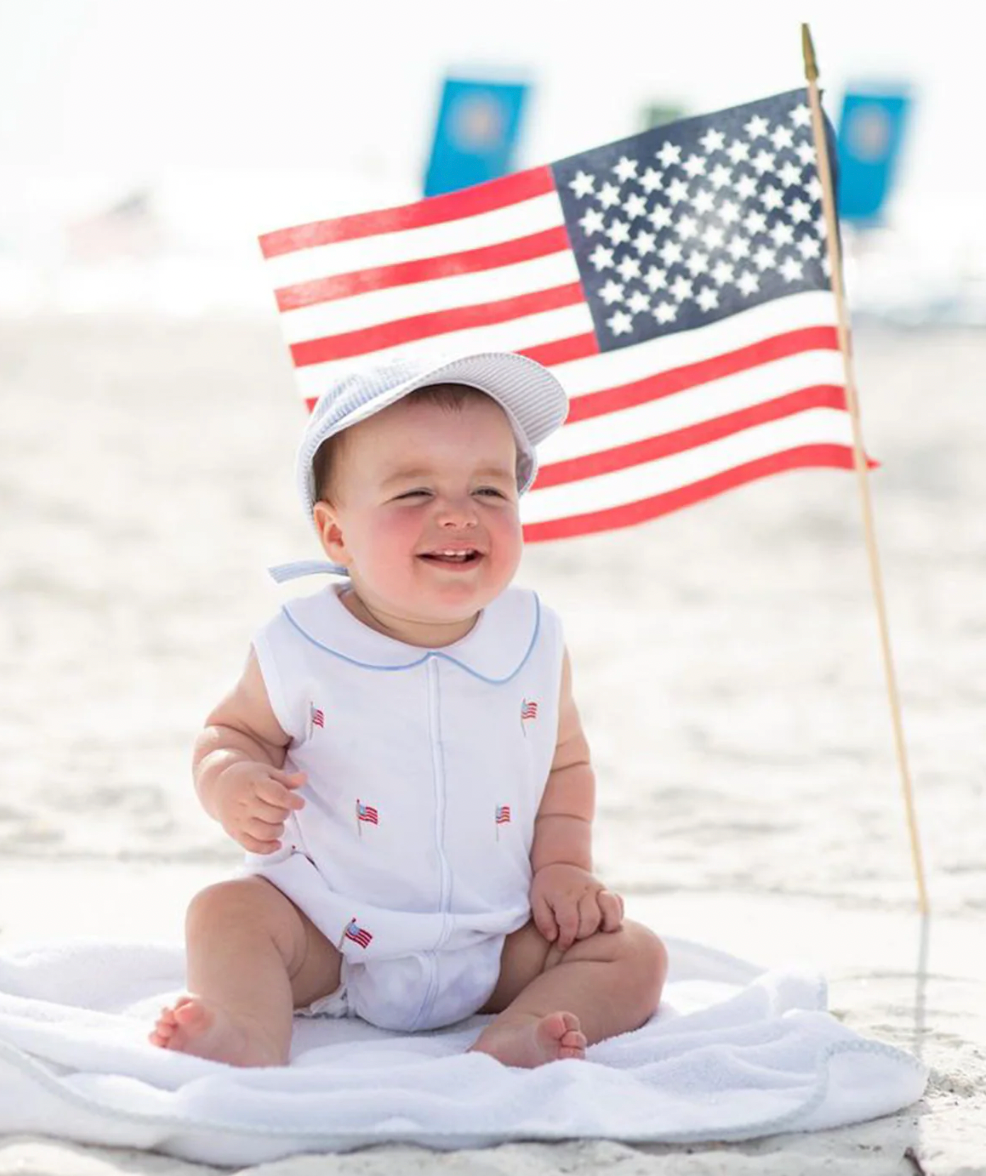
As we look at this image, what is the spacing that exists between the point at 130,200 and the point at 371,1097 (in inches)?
831

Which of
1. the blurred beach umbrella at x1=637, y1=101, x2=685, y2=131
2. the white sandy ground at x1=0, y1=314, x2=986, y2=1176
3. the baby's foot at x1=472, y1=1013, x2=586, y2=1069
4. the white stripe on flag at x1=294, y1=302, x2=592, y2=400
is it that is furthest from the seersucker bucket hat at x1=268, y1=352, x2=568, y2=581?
the blurred beach umbrella at x1=637, y1=101, x2=685, y2=131

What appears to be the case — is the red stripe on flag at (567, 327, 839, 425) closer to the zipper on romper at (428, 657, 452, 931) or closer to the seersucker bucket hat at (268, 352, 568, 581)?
the seersucker bucket hat at (268, 352, 568, 581)

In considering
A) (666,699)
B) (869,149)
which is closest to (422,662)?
(666,699)

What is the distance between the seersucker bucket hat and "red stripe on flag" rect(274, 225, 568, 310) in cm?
73

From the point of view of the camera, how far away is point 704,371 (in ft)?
12.8

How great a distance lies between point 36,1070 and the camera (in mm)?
2447

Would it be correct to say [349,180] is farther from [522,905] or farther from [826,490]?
[522,905]

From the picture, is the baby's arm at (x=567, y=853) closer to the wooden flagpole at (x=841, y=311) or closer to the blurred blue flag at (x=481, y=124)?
the wooden flagpole at (x=841, y=311)

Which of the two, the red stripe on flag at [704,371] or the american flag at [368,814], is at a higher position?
the red stripe on flag at [704,371]

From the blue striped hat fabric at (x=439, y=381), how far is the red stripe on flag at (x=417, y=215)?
2.51ft

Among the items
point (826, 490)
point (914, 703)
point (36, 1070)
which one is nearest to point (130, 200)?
point (826, 490)

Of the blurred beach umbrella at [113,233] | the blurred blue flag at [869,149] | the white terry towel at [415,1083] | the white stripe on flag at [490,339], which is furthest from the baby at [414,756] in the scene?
the blurred beach umbrella at [113,233]

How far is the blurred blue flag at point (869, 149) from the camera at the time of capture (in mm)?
20016

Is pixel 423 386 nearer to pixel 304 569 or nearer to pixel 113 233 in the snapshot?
pixel 304 569
